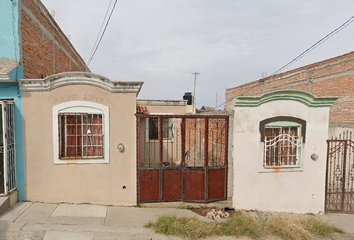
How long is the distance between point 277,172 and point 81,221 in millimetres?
5566

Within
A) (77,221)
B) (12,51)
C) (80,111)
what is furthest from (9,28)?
(77,221)

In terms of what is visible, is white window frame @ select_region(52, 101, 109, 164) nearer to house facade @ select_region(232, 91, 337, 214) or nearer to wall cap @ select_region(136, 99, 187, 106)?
house facade @ select_region(232, 91, 337, 214)

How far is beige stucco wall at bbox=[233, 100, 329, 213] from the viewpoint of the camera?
17.6 feet

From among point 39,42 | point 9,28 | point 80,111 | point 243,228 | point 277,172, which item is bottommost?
point 243,228

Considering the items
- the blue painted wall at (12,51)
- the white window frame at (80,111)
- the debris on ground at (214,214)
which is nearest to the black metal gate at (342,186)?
the debris on ground at (214,214)

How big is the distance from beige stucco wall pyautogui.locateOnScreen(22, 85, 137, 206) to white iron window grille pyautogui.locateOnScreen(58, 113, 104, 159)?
28 centimetres

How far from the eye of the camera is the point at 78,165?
5.17m

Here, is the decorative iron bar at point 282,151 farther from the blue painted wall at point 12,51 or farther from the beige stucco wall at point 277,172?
the blue painted wall at point 12,51

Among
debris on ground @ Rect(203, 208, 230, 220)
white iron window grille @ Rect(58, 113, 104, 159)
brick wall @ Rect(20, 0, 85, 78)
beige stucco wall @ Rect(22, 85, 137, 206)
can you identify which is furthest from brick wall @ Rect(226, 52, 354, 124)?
brick wall @ Rect(20, 0, 85, 78)

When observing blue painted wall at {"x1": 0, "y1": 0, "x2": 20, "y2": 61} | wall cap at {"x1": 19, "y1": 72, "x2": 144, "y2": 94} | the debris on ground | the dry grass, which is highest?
blue painted wall at {"x1": 0, "y1": 0, "x2": 20, "y2": 61}

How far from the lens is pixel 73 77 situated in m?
5.06

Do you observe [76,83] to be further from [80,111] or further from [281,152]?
[281,152]

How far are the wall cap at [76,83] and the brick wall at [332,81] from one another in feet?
18.8

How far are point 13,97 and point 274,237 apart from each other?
7.55m
